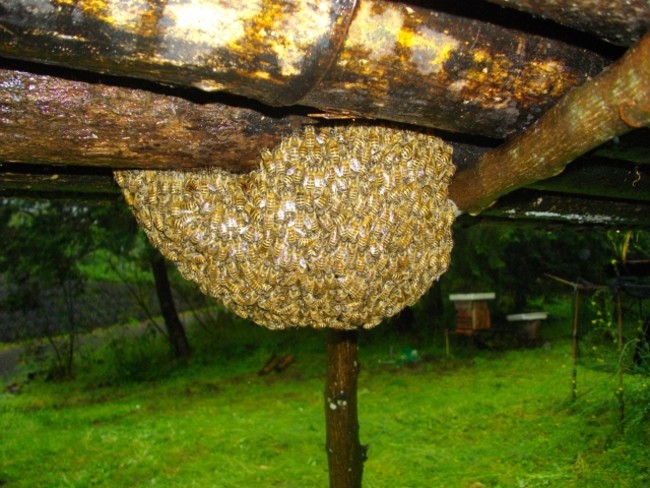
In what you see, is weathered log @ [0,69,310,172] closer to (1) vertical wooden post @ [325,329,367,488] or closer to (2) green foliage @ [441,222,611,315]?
(1) vertical wooden post @ [325,329,367,488]

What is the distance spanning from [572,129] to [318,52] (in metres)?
0.78

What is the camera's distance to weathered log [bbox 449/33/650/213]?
48.9 inches

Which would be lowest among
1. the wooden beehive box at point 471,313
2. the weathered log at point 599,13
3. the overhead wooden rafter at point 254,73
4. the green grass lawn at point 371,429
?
the green grass lawn at point 371,429

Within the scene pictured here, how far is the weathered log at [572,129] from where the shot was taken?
124 cm

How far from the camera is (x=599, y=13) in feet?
3.72

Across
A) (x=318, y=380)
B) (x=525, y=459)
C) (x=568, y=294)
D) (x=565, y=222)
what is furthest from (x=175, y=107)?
(x=568, y=294)

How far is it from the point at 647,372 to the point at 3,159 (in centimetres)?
696

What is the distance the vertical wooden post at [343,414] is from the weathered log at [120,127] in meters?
2.42

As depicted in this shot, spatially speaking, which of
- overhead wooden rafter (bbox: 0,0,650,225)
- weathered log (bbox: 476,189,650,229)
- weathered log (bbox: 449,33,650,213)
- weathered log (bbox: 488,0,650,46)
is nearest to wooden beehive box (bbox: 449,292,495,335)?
weathered log (bbox: 476,189,650,229)

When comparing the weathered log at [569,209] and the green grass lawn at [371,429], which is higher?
the weathered log at [569,209]

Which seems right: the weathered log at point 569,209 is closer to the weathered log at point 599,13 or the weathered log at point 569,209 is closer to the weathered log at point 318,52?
the weathered log at point 318,52

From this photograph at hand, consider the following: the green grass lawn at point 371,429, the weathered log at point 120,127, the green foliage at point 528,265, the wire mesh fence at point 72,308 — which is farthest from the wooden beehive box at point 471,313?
the weathered log at point 120,127

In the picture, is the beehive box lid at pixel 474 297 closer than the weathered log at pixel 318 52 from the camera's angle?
No

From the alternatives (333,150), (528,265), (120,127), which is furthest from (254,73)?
(528,265)
